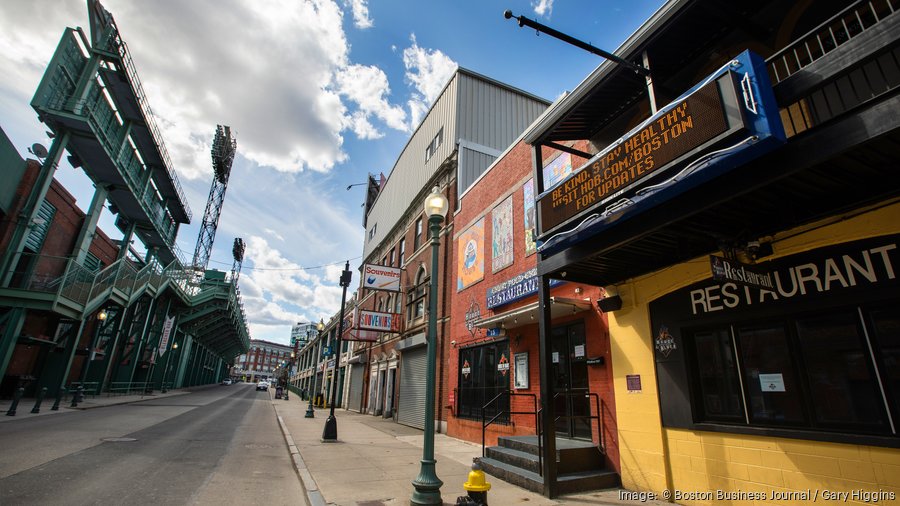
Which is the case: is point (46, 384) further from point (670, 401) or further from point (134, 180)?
point (670, 401)

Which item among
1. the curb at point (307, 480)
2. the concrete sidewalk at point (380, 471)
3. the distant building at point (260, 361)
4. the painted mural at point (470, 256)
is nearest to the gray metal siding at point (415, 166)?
the painted mural at point (470, 256)

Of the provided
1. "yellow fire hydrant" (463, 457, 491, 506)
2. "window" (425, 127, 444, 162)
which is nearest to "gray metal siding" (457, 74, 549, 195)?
"window" (425, 127, 444, 162)

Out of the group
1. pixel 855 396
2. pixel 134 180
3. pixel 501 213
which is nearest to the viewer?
pixel 855 396

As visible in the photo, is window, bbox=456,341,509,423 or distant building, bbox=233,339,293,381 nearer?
window, bbox=456,341,509,423

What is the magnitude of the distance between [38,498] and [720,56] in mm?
12383

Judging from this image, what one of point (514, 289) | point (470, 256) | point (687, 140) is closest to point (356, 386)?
point (470, 256)

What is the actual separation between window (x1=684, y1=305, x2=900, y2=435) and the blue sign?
4238 millimetres

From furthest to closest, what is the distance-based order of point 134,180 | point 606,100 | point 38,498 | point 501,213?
point 134,180
point 501,213
point 606,100
point 38,498

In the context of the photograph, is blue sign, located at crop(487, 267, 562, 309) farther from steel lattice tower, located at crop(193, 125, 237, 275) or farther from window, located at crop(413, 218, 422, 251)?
steel lattice tower, located at crop(193, 125, 237, 275)

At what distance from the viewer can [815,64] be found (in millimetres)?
4395

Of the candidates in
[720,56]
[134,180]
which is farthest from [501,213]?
[134,180]

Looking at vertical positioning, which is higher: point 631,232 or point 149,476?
point 631,232

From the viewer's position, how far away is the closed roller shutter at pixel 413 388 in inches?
712

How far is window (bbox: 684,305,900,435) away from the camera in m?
4.75
